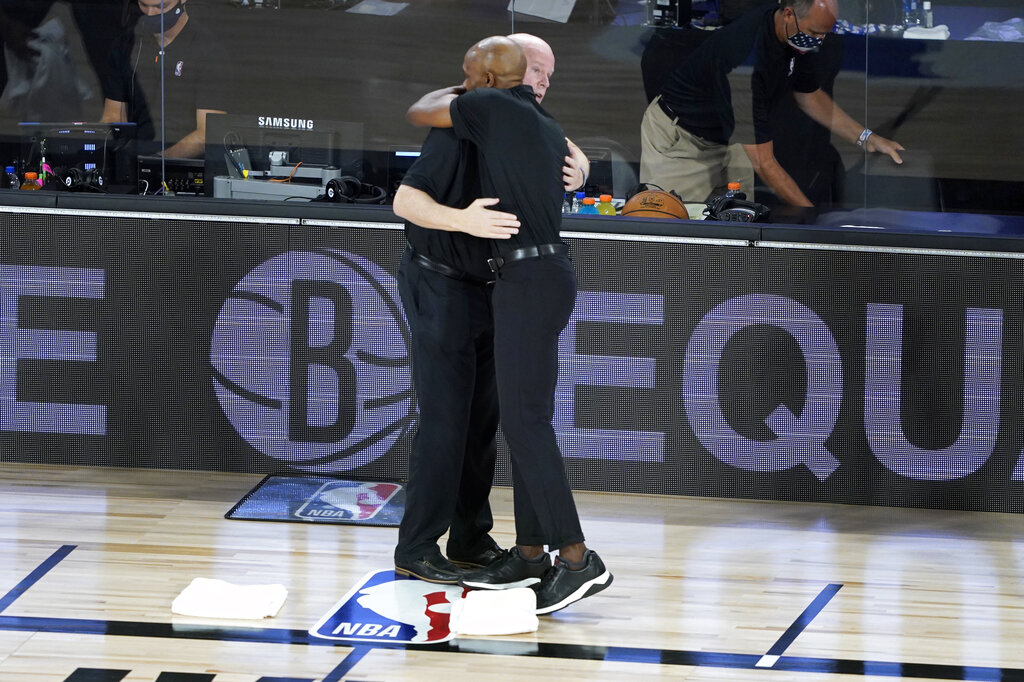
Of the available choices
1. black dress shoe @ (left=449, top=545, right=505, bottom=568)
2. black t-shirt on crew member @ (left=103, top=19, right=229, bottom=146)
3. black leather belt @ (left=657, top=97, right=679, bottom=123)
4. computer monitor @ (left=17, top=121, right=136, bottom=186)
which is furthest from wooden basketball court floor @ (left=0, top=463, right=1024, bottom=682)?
black t-shirt on crew member @ (left=103, top=19, right=229, bottom=146)

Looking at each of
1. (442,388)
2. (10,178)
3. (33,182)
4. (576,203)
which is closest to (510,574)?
(442,388)

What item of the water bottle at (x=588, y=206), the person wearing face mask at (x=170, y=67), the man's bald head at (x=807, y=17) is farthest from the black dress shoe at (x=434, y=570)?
the person wearing face mask at (x=170, y=67)

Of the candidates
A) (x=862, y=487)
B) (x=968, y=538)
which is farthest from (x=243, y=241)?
(x=968, y=538)

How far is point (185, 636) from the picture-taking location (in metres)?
3.56

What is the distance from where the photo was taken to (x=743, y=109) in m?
8.32

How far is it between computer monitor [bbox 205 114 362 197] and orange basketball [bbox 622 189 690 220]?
1953 millimetres

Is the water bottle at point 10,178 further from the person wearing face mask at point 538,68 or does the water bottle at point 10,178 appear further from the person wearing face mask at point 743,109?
the person wearing face mask at point 538,68

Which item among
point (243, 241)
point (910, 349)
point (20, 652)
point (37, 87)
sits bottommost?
point (20, 652)

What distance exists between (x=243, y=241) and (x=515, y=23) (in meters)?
4.26

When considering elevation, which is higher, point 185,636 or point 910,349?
point 910,349

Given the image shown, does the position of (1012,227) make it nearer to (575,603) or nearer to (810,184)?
(810,184)

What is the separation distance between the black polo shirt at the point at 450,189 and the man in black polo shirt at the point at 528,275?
4.6 inches

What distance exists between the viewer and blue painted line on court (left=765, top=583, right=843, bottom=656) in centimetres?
359

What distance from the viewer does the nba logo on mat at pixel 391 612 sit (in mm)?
3613
